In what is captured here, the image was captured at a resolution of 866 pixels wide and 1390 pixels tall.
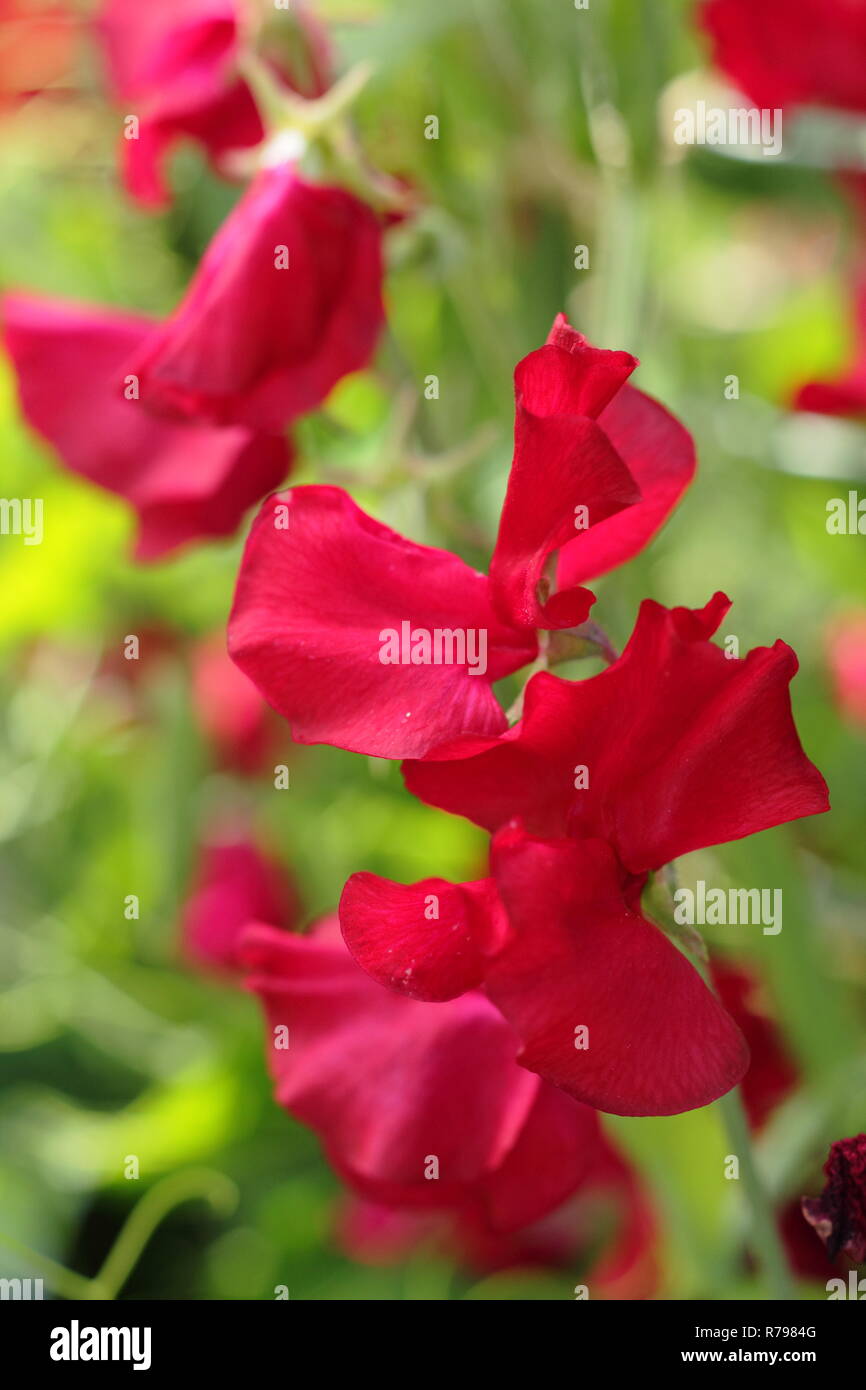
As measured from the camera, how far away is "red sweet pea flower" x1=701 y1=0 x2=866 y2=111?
1.69 ft

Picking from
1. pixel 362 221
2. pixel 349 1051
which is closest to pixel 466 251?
pixel 362 221

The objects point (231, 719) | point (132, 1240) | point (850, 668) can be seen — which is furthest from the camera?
point (231, 719)

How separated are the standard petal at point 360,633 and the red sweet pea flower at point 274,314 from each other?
0.28 feet

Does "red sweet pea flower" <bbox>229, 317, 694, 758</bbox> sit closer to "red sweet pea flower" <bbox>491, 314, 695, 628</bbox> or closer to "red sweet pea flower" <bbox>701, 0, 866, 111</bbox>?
"red sweet pea flower" <bbox>491, 314, 695, 628</bbox>

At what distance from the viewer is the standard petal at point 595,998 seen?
0.26m

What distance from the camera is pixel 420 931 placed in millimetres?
278

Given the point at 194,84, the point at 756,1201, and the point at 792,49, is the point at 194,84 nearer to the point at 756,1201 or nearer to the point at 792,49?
the point at 792,49

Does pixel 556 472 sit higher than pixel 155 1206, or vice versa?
pixel 556 472

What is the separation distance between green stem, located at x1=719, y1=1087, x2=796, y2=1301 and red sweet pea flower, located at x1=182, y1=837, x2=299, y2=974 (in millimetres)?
364

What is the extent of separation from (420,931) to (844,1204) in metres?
0.10

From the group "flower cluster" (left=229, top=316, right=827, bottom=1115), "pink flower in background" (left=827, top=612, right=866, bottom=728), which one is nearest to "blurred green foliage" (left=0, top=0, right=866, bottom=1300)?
"pink flower in background" (left=827, top=612, right=866, bottom=728)

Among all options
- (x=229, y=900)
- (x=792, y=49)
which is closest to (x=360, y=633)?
(x=792, y=49)

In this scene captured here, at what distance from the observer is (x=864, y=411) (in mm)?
507
